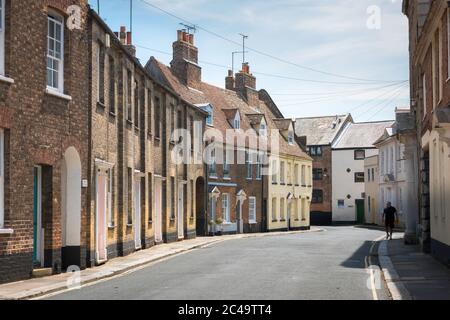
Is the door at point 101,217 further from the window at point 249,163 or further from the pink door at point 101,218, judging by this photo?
the window at point 249,163

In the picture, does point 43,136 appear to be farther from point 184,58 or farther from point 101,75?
point 184,58

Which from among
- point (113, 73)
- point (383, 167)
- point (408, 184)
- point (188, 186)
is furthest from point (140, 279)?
point (383, 167)

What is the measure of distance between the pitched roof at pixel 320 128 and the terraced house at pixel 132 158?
40.0 metres

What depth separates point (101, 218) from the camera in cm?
2169

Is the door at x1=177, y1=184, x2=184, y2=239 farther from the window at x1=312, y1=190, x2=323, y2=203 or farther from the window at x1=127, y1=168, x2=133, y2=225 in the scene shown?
the window at x1=312, y1=190, x2=323, y2=203

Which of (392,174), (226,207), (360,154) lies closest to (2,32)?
(226,207)

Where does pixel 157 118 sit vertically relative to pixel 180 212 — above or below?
above

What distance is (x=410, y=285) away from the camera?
51.0 ft

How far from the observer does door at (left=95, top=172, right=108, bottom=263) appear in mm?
21194

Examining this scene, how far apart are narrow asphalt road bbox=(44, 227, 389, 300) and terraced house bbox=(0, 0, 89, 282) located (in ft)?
6.35

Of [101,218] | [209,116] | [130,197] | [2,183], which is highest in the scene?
[209,116]

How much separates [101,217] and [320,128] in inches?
2320

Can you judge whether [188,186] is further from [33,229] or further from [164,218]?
[33,229]

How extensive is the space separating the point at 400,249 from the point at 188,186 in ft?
42.0
